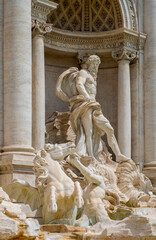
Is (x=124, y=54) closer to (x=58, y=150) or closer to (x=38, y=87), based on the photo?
(x=38, y=87)

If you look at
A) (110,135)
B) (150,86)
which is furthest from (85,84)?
(150,86)

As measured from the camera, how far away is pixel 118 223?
37.8ft

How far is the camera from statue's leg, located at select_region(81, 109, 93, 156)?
19609 mm

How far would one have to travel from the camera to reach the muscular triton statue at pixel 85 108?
19469 millimetres

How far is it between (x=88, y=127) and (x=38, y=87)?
84.6 inches

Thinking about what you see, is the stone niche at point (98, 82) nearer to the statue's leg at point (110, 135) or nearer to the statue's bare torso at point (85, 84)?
the statue's leg at point (110, 135)

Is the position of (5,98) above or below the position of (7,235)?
above

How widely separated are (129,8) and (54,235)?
40.8ft

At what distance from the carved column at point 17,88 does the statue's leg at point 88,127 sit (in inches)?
106

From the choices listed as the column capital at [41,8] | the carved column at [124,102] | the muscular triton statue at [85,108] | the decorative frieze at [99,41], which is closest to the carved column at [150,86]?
→ the decorative frieze at [99,41]

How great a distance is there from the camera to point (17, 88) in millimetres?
17266

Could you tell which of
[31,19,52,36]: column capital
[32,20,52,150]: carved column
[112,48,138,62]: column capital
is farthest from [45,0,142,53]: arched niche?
[32,20,52,150]: carved column

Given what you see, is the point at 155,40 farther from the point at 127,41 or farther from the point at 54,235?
the point at 54,235

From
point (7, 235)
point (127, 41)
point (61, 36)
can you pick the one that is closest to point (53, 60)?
point (61, 36)
